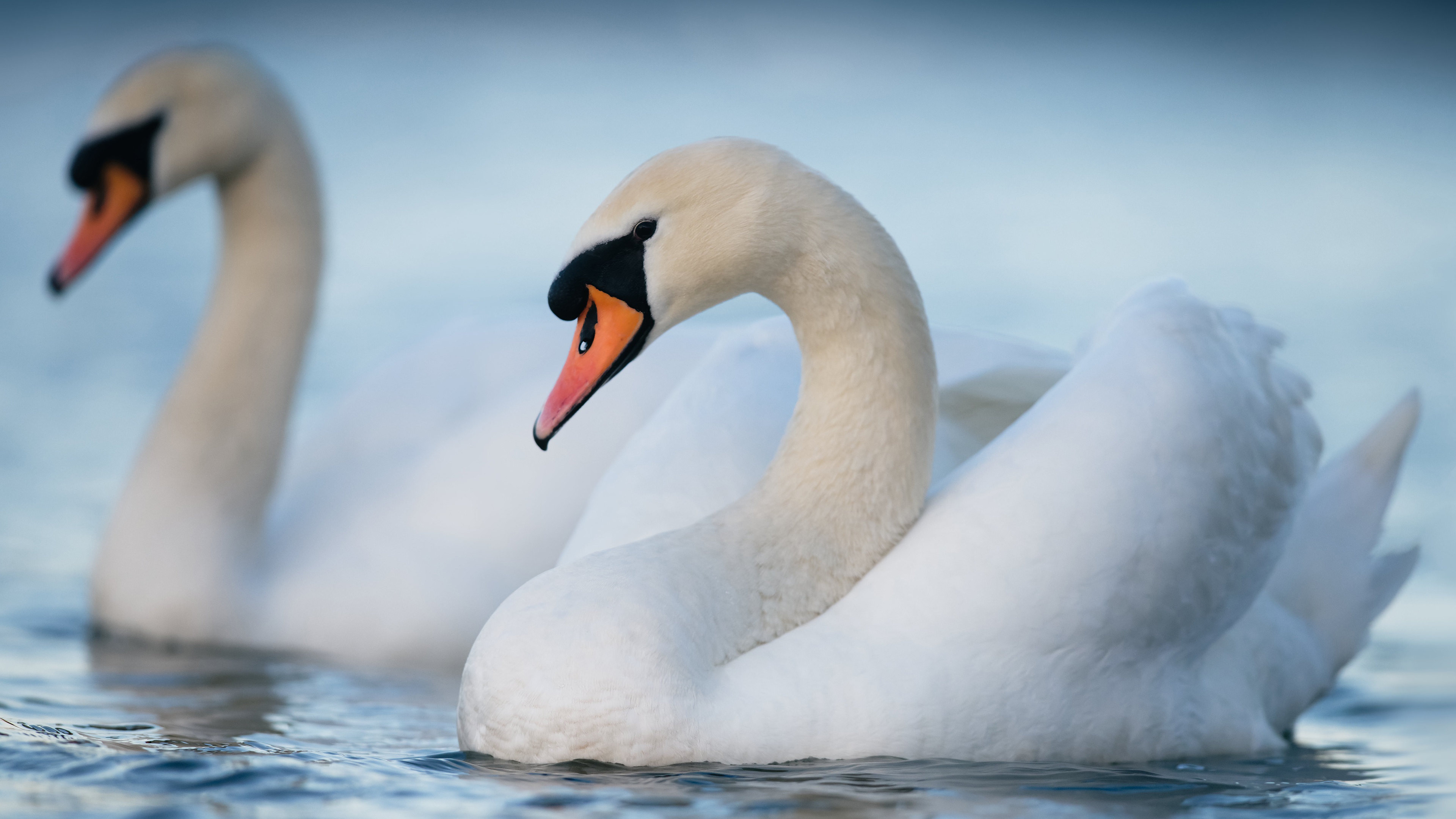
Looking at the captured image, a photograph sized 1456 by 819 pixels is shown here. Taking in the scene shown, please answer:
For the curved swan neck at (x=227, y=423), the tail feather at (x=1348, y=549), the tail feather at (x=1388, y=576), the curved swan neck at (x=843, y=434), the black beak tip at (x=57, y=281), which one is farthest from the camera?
the black beak tip at (x=57, y=281)

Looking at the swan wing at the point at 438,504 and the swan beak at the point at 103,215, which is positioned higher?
the swan beak at the point at 103,215

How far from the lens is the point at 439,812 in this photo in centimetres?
353

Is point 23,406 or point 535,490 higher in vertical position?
point 23,406

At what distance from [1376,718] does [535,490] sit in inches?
94.9

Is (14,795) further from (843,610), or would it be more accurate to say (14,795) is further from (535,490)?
(535,490)

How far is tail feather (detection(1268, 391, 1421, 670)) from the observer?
16.9ft

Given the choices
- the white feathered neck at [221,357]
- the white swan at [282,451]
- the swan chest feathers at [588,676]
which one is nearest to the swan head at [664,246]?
the swan chest feathers at [588,676]

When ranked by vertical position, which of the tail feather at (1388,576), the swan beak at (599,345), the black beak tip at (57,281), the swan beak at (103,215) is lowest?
the tail feather at (1388,576)

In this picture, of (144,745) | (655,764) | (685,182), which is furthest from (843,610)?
(144,745)

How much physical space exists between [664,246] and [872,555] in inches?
31.8

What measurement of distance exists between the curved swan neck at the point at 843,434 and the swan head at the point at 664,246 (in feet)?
0.38

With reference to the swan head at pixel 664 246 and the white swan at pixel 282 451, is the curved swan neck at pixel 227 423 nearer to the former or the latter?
the white swan at pixel 282 451

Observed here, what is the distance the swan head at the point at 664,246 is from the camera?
3879 millimetres

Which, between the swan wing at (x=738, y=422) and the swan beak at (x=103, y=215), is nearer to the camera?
the swan wing at (x=738, y=422)
